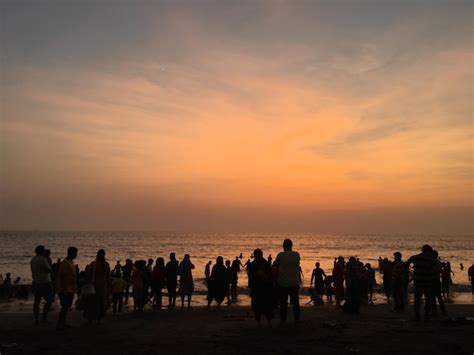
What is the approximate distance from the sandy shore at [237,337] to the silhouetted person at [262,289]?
15.6 inches

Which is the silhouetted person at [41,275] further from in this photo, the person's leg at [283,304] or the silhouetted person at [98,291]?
the person's leg at [283,304]

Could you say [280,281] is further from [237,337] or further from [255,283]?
[237,337]

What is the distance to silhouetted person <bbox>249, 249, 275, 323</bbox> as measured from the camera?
10.3 metres

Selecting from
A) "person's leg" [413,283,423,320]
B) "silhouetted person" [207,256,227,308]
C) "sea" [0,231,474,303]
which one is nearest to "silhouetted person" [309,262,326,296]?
"silhouetted person" [207,256,227,308]

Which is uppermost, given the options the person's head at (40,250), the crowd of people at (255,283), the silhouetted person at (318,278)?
the person's head at (40,250)

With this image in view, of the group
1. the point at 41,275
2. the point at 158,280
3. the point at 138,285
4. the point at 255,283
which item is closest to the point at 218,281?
the point at 158,280

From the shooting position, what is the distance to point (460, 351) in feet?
24.4

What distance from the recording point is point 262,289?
10.4 metres

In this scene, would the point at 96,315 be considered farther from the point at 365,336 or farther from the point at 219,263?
the point at 365,336

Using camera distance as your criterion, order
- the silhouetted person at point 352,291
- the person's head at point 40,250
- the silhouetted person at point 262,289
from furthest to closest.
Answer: the silhouetted person at point 352,291
the person's head at point 40,250
the silhouetted person at point 262,289

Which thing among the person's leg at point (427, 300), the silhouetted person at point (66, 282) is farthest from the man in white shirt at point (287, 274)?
the silhouetted person at point (66, 282)

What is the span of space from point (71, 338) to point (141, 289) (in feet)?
16.8

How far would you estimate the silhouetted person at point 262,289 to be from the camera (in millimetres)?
10266

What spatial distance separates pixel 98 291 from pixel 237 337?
174 inches
